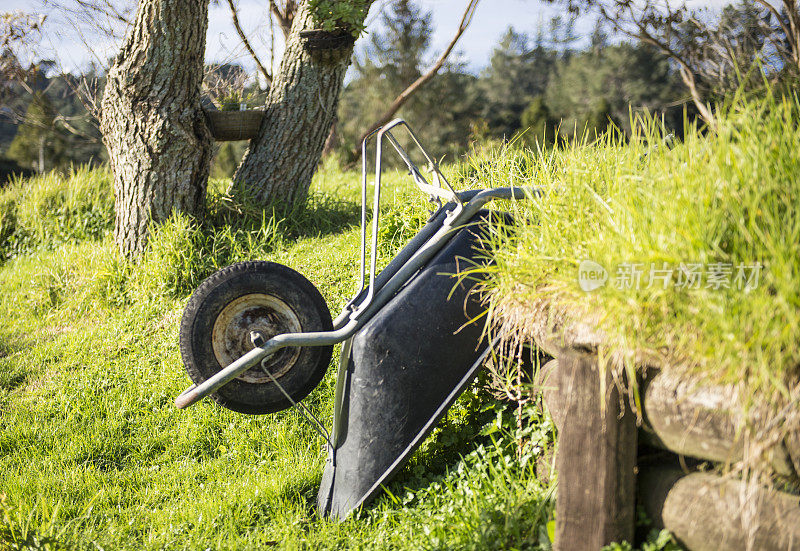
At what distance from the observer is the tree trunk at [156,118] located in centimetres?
505

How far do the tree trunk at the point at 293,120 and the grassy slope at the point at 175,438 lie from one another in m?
0.36

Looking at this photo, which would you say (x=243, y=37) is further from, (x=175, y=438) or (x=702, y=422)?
(x=702, y=422)

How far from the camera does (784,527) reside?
5.33ft

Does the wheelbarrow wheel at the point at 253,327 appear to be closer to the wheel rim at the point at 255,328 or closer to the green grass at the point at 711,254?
the wheel rim at the point at 255,328

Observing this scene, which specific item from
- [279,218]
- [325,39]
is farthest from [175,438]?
[325,39]

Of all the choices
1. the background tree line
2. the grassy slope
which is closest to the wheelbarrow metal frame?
the grassy slope

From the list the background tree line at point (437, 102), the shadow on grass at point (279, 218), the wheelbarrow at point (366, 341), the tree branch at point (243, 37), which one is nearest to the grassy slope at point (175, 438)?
the shadow on grass at point (279, 218)

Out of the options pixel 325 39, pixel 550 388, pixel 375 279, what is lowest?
pixel 550 388

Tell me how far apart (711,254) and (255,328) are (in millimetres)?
1868

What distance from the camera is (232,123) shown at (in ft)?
18.5

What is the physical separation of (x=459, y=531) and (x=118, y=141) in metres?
4.55

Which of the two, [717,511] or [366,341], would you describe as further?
[366,341]

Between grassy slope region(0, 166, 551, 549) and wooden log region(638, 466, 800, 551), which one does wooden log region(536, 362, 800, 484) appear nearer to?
wooden log region(638, 466, 800, 551)

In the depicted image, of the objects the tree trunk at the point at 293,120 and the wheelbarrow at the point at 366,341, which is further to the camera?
the tree trunk at the point at 293,120
